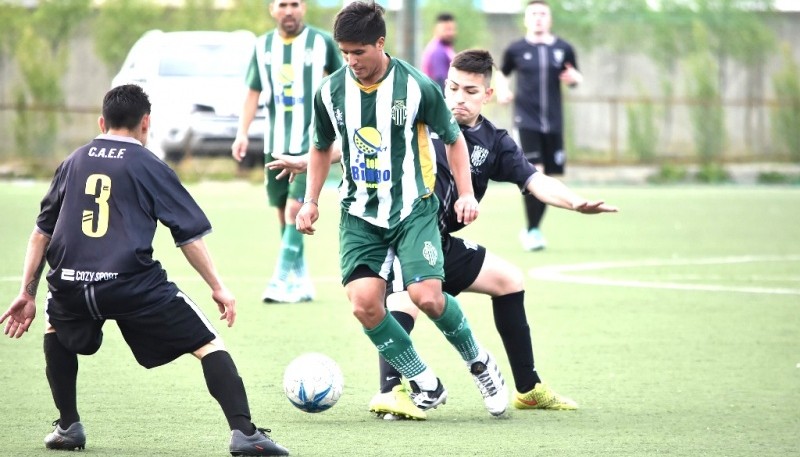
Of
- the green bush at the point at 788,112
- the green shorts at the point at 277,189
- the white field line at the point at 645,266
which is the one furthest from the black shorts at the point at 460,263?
the green bush at the point at 788,112

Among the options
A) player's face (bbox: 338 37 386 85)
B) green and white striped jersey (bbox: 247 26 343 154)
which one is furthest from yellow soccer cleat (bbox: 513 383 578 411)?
green and white striped jersey (bbox: 247 26 343 154)

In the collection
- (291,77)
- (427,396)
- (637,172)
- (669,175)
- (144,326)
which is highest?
(291,77)

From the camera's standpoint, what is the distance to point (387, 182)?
615cm

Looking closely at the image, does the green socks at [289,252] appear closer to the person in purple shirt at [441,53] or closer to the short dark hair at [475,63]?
the short dark hair at [475,63]

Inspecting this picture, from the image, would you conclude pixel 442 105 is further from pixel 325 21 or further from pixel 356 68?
pixel 325 21

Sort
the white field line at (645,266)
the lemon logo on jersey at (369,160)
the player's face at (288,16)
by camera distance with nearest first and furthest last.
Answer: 1. the lemon logo on jersey at (369,160)
2. the player's face at (288,16)
3. the white field line at (645,266)

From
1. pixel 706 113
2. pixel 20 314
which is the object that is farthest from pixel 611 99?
pixel 20 314

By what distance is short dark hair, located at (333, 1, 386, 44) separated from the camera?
19.5 feet

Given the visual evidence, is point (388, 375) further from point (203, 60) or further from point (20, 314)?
point (203, 60)

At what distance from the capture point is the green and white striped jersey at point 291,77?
10.3 metres

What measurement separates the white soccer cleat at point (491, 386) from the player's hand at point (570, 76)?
7925 mm

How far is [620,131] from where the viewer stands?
31.6 meters

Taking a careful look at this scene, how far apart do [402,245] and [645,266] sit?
6.70 meters

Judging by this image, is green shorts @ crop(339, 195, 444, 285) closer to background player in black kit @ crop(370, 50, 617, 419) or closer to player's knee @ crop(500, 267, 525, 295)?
background player in black kit @ crop(370, 50, 617, 419)
